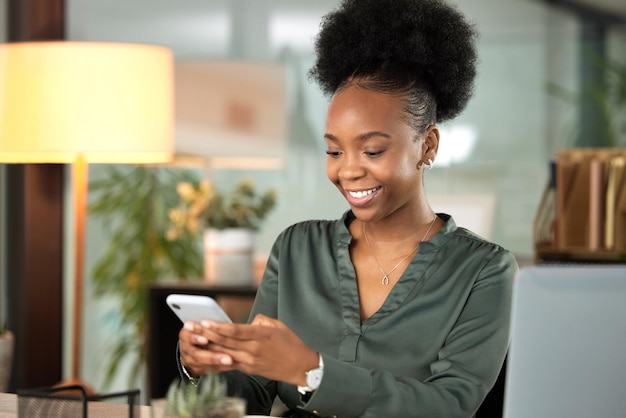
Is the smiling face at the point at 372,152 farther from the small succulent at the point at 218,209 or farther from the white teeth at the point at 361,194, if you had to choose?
the small succulent at the point at 218,209

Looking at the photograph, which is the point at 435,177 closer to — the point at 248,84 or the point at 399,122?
the point at 248,84

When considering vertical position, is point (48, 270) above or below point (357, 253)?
below

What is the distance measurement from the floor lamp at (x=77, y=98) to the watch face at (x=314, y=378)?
6.70 feet

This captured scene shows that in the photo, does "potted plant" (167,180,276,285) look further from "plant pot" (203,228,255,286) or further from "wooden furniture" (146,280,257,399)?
"wooden furniture" (146,280,257,399)

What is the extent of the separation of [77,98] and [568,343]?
2.56 metres

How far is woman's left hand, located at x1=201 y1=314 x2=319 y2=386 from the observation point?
156cm

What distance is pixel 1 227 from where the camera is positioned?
4.16 meters

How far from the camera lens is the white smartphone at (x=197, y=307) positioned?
1.51m

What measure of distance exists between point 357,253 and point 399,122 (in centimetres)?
29

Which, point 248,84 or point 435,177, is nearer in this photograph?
point 248,84

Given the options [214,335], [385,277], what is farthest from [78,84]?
[214,335]

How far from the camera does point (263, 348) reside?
5.15 feet

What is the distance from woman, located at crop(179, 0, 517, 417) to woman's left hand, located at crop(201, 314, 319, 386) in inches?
5.8

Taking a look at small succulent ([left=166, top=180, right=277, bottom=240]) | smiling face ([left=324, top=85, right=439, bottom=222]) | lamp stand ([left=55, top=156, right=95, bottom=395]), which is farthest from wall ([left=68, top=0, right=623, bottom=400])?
smiling face ([left=324, top=85, right=439, bottom=222])
